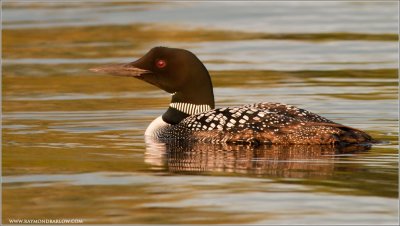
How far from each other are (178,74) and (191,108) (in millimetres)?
290

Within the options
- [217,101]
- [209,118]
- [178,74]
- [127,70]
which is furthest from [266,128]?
[217,101]

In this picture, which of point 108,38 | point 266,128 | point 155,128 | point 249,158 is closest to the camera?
point 249,158

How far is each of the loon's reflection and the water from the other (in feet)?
0.05

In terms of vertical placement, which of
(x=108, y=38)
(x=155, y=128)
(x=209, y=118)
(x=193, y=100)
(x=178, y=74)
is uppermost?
(x=108, y=38)

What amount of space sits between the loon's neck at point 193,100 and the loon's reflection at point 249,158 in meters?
0.45

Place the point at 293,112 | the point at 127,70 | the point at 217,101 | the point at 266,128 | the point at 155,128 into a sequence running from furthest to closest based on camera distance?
the point at 217,101 → the point at 127,70 → the point at 155,128 → the point at 293,112 → the point at 266,128

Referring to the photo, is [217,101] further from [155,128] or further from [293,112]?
[293,112]

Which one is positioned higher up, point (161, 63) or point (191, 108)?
point (161, 63)

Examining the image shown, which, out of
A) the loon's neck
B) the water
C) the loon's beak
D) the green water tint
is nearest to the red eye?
the loon's beak

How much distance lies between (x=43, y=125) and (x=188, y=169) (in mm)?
2746

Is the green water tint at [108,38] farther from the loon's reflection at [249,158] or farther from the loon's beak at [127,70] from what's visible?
the loon's reflection at [249,158]

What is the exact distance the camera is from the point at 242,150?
1010 centimetres

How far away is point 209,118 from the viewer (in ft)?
34.5

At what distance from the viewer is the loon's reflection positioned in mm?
9211
